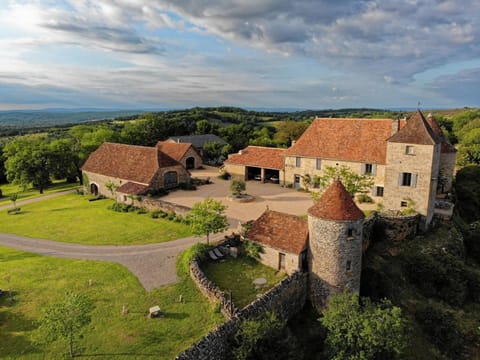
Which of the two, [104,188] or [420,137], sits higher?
[420,137]

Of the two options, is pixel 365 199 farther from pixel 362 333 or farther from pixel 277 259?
pixel 362 333

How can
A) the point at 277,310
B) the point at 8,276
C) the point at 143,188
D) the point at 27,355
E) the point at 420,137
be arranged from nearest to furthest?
the point at 27,355 → the point at 277,310 → the point at 8,276 → the point at 420,137 → the point at 143,188

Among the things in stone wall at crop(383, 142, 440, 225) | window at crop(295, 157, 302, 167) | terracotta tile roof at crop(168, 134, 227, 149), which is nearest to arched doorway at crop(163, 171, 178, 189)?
window at crop(295, 157, 302, 167)

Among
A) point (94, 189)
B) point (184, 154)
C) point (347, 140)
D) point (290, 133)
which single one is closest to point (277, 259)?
point (347, 140)

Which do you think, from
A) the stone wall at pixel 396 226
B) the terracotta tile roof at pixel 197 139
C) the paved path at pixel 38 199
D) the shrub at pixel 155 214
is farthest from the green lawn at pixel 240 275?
the terracotta tile roof at pixel 197 139

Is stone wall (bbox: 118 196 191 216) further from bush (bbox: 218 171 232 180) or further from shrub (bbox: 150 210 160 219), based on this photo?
bush (bbox: 218 171 232 180)

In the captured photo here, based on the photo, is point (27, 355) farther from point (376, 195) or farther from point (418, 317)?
point (376, 195)

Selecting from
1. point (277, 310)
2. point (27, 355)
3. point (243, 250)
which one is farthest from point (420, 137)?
point (27, 355)
